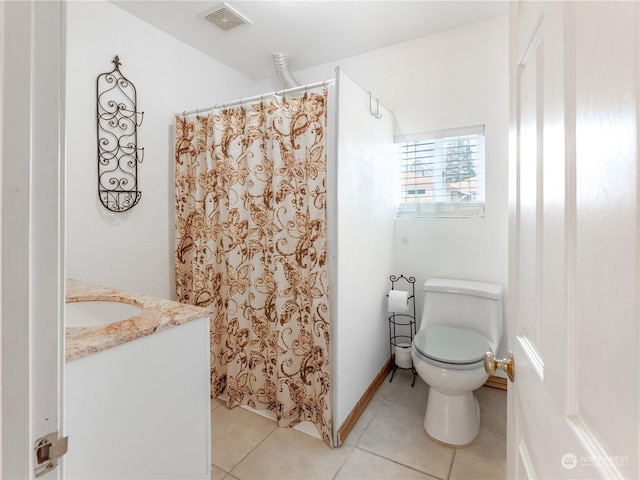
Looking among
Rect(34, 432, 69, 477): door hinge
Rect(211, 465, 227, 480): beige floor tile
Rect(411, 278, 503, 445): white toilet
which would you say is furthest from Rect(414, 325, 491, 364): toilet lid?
Rect(34, 432, 69, 477): door hinge

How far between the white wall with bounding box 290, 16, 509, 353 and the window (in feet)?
0.20

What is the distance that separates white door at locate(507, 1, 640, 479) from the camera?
31cm

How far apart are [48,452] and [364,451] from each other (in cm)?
157

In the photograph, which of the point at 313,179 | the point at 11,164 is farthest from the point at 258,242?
the point at 11,164

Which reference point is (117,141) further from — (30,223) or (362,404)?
(362,404)

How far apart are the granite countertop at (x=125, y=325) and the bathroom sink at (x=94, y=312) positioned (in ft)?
0.07

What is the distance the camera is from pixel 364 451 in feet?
5.48

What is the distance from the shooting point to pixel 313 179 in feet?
5.65

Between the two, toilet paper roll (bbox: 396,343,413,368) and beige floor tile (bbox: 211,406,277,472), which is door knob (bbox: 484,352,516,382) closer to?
beige floor tile (bbox: 211,406,277,472)

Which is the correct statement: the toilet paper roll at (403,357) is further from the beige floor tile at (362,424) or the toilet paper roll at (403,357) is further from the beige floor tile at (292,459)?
the beige floor tile at (292,459)

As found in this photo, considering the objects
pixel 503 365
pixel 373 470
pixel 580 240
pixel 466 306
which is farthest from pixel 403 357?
pixel 580 240

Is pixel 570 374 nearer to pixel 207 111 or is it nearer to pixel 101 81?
pixel 207 111

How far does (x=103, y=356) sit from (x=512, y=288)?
1073mm

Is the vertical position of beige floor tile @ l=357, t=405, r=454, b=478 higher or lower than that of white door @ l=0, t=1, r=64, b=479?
lower
